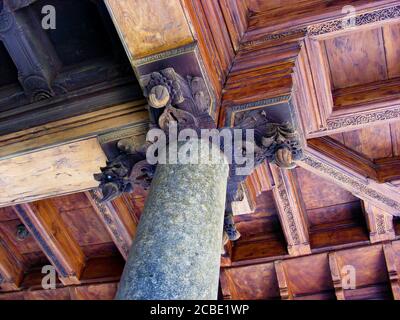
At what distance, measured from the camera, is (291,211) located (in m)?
5.56

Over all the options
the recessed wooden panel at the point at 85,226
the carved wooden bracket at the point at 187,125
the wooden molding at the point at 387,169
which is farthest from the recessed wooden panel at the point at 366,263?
the carved wooden bracket at the point at 187,125

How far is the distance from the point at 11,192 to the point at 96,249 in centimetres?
273

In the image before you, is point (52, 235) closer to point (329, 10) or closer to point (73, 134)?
point (73, 134)

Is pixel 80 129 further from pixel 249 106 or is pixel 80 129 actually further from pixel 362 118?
pixel 362 118

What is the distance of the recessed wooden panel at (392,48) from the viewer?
388 centimetres

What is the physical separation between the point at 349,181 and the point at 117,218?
2760 millimetres

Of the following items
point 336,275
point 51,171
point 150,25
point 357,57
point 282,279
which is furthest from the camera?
point 282,279

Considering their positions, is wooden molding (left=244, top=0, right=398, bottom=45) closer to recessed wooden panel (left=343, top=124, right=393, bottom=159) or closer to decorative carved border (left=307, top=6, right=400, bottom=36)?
decorative carved border (left=307, top=6, right=400, bottom=36)

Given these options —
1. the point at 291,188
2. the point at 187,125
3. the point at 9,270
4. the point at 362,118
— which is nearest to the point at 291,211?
the point at 291,188

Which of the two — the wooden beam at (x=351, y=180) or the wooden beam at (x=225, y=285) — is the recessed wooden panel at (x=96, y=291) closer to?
the wooden beam at (x=225, y=285)

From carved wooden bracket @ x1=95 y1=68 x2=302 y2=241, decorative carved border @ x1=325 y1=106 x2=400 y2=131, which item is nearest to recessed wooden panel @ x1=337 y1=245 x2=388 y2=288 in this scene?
decorative carved border @ x1=325 y1=106 x2=400 y2=131

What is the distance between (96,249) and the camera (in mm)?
6707

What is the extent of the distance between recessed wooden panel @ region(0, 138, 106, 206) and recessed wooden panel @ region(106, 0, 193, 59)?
89 cm
